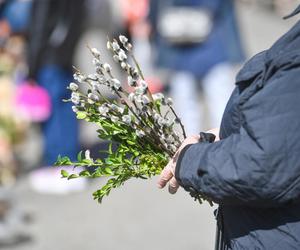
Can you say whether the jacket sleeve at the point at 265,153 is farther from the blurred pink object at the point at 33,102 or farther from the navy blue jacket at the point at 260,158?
the blurred pink object at the point at 33,102

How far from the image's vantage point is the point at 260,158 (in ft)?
7.21

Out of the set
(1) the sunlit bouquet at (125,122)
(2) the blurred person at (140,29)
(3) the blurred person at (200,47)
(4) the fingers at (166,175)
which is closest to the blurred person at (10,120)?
(3) the blurred person at (200,47)

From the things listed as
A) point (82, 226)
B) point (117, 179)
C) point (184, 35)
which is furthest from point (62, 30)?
point (117, 179)

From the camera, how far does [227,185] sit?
2.28 m

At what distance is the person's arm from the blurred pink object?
478 centimetres

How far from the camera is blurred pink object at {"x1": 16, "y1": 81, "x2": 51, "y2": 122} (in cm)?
700

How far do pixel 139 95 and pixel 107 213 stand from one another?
3.68 m

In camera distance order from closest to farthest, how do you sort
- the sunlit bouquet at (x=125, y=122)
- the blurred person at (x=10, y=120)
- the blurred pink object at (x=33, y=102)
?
the sunlit bouquet at (x=125, y=122), the blurred person at (x=10, y=120), the blurred pink object at (x=33, y=102)

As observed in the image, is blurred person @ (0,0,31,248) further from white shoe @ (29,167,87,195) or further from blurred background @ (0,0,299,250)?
white shoe @ (29,167,87,195)

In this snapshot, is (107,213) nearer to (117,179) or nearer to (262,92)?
(117,179)

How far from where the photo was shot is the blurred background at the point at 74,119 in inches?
228

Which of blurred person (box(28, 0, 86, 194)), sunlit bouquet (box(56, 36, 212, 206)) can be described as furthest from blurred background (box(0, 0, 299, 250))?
A: sunlit bouquet (box(56, 36, 212, 206))

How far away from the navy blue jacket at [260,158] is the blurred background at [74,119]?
3.18m

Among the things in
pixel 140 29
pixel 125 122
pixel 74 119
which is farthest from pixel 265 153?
pixel 140 29
